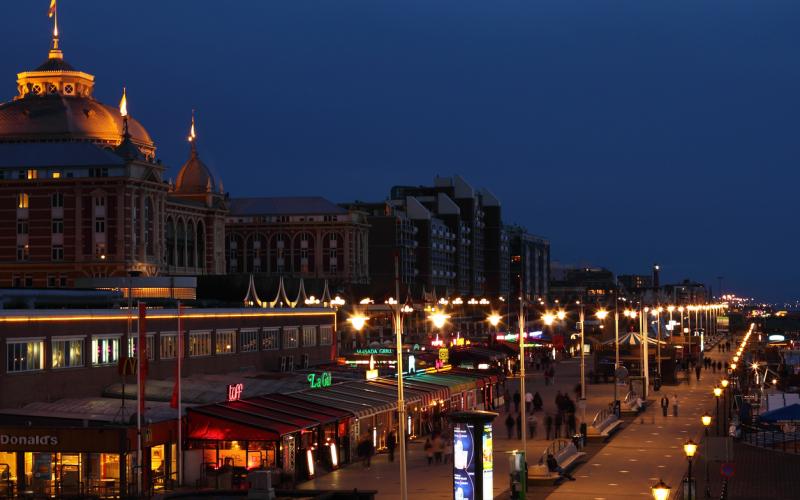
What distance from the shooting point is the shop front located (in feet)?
146

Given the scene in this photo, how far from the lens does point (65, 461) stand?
4509cm

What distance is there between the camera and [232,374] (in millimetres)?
68688

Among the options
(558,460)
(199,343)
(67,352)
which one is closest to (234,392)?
(67,352)

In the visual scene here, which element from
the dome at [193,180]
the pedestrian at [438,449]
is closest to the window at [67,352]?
the pedestrian at [438,449]

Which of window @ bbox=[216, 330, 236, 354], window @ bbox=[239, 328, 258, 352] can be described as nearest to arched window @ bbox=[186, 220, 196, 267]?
window @ bbox=[239, 328, 258, 352]

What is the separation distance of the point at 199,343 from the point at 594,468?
22.7 meters

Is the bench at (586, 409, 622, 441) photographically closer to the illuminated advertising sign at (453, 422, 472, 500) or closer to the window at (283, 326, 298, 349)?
the window at (283, 326, 298, 349)

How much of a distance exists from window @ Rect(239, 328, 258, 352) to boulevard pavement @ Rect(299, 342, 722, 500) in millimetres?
13334

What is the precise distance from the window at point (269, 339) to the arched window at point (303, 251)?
115m

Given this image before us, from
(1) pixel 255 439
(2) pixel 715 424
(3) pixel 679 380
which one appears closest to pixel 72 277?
(3) pixel 679 380

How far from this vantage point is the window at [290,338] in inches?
3167

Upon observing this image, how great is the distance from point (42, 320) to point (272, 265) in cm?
14376

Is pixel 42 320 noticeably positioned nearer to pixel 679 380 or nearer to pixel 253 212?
pixel 679 380

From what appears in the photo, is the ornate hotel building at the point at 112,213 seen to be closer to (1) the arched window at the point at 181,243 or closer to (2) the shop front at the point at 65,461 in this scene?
(1) the arched window at the point at 181,243
